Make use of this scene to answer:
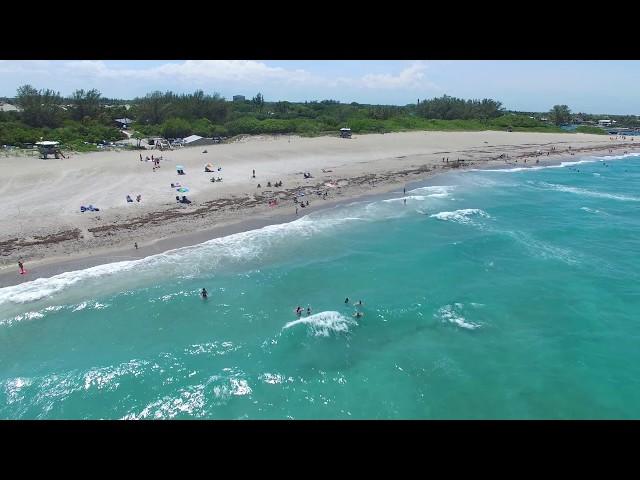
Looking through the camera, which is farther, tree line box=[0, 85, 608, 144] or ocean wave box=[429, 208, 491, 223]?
tree line box=[0, 85, 608, 144]

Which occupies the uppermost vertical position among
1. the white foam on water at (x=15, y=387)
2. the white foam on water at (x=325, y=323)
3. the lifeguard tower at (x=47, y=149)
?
the lifeguard tower at (x=47, y=149)

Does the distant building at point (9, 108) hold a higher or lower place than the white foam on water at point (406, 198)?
higher

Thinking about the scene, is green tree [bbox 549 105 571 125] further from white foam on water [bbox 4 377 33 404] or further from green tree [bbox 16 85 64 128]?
white foam on water [bbox 4 377 33 404]

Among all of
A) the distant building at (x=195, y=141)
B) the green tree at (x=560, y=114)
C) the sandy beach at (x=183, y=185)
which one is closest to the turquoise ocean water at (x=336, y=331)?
the sandy beach at (x=183, y=185)

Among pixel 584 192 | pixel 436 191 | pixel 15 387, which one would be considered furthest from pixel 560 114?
pixel 15 387

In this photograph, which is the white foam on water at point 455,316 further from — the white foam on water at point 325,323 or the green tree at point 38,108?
the green tree at point 38,108

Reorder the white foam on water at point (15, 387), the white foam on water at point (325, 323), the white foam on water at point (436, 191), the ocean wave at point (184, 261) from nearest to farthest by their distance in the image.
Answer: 1. the white foam on water at point (15, 387)
2. the white foam on water at point (325, 323)
3. the ocean wave at point (184, 261)
4. the white foam on water at point (436, 191)

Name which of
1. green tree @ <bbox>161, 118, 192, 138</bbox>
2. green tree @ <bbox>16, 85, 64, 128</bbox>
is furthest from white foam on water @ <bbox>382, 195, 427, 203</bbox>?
green tree @ <bbox>16, 85, 64, 128</bbox>

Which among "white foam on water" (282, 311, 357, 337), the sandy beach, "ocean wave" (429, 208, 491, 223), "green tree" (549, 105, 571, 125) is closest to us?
"white foam on water" (282, 311, 357, 337)
